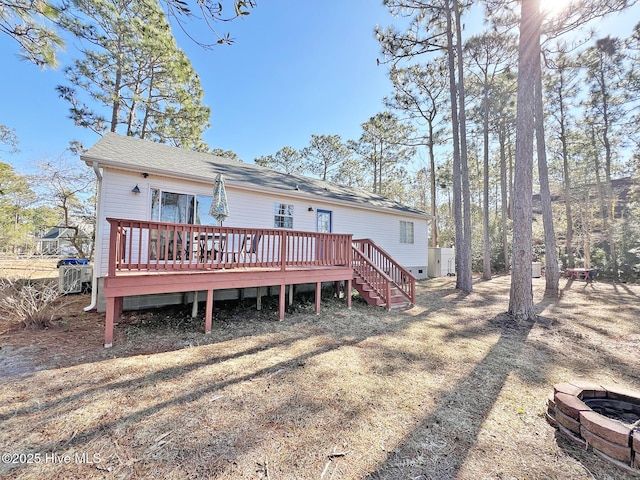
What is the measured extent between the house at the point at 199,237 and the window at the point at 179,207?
23 millimetres

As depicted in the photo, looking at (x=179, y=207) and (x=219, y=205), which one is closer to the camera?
(x=219, y=205)

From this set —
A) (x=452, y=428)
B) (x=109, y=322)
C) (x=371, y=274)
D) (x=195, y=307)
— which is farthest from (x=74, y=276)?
(x=452, y=428)

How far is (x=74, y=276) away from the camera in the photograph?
7922 mm

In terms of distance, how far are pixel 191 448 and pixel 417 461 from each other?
1762mm

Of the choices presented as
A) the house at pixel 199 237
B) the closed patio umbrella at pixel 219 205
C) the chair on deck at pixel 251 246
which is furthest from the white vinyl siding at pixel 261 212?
the chair on deck at pixel 251 246

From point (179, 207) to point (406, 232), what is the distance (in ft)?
32.3

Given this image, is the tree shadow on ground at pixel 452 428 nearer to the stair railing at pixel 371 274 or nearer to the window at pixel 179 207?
the stair railing at pixel 371 274

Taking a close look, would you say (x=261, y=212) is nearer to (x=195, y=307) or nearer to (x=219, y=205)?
(x=219, y=205)

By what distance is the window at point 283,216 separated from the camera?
8.81 m

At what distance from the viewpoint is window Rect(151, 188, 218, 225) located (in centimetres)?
668

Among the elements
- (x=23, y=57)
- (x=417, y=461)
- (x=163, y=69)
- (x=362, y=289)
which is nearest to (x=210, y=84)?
(x=163, y=69)

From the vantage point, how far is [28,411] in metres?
2.54

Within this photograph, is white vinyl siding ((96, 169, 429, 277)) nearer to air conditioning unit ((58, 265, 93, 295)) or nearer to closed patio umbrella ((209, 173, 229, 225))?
closed patio umbrella ((209, 173, 229, 225))

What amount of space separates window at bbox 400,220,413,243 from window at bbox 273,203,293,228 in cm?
609
